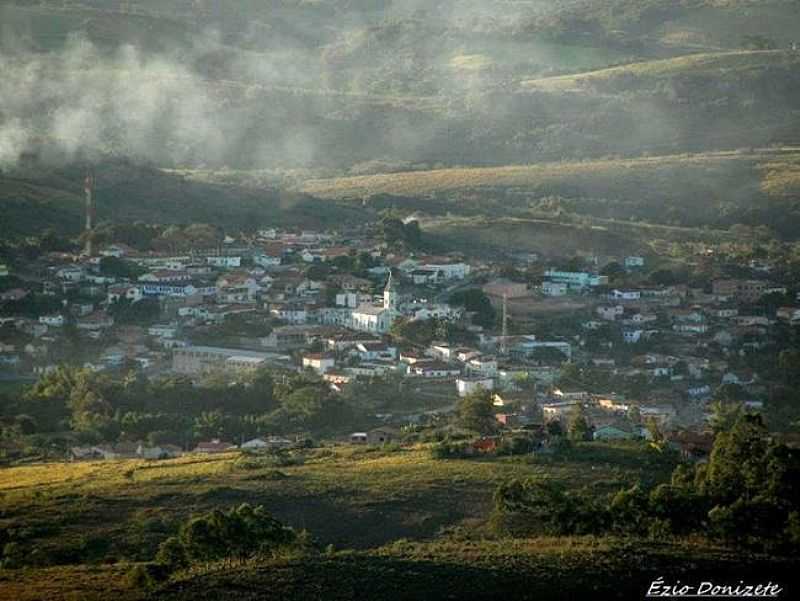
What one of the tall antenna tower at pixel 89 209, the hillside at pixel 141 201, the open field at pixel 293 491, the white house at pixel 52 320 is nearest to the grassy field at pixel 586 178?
the hillside at pixel 141 201

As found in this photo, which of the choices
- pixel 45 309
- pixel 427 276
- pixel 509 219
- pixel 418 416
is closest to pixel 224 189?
pixel 509 219

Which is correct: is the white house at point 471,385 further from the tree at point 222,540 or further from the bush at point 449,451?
the tree at point 222,540

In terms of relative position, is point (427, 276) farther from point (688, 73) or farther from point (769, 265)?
point (688, 73)

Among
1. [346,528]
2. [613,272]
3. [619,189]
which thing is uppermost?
[619,189]

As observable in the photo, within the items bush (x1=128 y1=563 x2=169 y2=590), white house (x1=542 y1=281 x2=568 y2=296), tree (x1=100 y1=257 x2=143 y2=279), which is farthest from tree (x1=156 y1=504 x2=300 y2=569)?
white house (x1=542 y1=281 x2=568 y2=296)

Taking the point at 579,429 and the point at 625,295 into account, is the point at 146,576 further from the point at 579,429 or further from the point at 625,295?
the point at 625,295

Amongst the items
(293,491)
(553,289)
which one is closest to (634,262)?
(553,289)

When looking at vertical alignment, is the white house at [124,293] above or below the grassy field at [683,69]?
below
